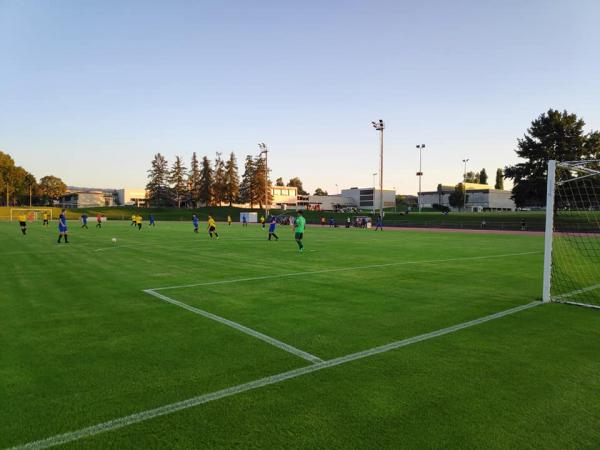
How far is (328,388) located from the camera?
3893mm

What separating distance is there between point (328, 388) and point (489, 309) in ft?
15.3

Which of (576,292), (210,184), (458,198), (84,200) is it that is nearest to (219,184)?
(210,184)

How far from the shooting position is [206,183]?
108 m

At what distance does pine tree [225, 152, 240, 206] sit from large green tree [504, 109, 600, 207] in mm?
73278

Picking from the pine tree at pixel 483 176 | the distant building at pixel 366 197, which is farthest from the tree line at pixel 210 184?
the pine tree at pixel 483 176

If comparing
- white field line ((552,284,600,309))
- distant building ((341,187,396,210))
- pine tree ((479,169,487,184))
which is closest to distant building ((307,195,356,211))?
distant building ((341,187,396,210))

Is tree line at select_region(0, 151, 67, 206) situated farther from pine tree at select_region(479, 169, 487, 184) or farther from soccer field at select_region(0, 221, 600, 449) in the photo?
pine tree at select_region(479, 169, 487, 184)

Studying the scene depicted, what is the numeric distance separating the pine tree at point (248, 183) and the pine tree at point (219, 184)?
5282mm

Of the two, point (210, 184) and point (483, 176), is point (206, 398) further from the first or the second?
point (483, 176)

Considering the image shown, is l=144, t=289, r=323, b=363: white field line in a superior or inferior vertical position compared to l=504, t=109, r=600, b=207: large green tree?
inferior

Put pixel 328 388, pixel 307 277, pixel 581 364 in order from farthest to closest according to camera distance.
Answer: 1. pixel 307 277
2. pixel 581 364
3. pixel 328 388

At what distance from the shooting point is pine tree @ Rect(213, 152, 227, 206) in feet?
354

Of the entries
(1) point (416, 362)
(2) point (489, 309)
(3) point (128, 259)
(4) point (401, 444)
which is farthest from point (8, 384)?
(3) point (128, 259)

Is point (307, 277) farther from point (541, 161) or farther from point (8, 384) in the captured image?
point (541, 161)
